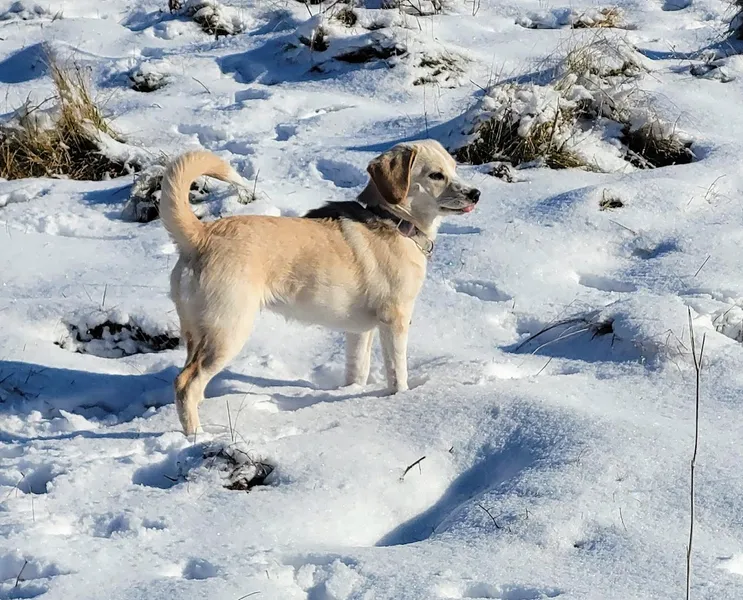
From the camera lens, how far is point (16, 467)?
3.51 meters

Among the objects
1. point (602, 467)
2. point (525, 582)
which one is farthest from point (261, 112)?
point (525, 582)

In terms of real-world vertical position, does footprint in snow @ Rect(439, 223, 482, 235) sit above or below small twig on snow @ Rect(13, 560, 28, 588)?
below

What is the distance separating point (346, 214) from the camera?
14.4 ft

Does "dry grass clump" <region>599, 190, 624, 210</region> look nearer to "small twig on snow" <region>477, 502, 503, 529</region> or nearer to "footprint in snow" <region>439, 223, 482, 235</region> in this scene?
"footprint in snow" <region>439, 223, 482, 235</region>

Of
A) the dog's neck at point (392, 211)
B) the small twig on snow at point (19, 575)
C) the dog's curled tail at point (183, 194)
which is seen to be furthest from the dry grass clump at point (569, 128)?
the small twig on snow at point (19, 575)

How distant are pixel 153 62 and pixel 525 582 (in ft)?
19.1

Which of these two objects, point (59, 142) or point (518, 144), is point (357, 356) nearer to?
point (518, 144)

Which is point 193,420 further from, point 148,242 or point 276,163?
point 276,163

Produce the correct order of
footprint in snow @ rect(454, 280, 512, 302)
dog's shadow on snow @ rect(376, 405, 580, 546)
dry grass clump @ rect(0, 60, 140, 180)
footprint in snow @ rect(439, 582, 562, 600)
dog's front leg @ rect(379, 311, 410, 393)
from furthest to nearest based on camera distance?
dry grass clump @ rect(0, 60, 140, 180)
footprint in snow @ rect(454, 280, 512, 302)
dog's front leg @ rect(379, 311, 410, 393)
dog's shadow on snow @ rect(376, 405, 580, 546)
footprint in snow @ rect(439, 582, 562, 600)

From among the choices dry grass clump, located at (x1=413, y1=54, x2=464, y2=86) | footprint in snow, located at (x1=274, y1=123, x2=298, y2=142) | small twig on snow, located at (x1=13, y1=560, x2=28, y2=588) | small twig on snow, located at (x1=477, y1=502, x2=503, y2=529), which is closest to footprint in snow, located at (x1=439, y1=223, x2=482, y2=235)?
footprint in snow, located at (x1=274, y1=123, x2=298, y2=142)

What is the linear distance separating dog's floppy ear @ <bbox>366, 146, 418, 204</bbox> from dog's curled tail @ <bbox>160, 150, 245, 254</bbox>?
2.50 ft

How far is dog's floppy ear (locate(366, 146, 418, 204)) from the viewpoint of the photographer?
4379 millimetres

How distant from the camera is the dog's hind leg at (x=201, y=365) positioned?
12.7 feet

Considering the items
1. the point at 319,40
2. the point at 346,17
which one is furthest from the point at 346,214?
the point at 346,17
